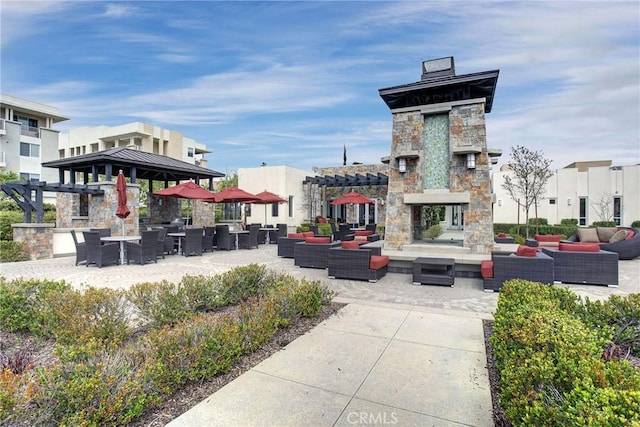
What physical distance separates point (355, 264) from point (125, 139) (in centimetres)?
4294

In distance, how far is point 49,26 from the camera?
23.3 ft

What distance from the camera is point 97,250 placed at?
30.7ft

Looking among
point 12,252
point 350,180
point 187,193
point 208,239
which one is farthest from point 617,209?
point 12,252

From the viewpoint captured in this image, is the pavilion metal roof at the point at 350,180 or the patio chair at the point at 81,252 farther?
the pavilion metal roof at the point at 350,180

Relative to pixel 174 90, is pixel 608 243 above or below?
below

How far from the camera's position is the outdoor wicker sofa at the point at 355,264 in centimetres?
772

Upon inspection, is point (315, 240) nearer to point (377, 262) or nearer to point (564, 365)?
point (377, 262)

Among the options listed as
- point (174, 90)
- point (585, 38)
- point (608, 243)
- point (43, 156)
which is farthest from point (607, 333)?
point (43, 156)

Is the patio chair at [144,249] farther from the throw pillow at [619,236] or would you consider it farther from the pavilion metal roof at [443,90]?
the throw pillow at [619,236]

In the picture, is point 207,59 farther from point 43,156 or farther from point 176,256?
point 43,156

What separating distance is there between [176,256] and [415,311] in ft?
32.4

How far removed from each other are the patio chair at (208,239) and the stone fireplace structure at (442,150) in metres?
7.31

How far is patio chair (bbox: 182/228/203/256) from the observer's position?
1182 cm

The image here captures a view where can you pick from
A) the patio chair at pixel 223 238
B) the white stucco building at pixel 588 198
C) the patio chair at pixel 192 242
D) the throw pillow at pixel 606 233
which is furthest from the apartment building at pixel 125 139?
the throw pillow at pixel 606 233
